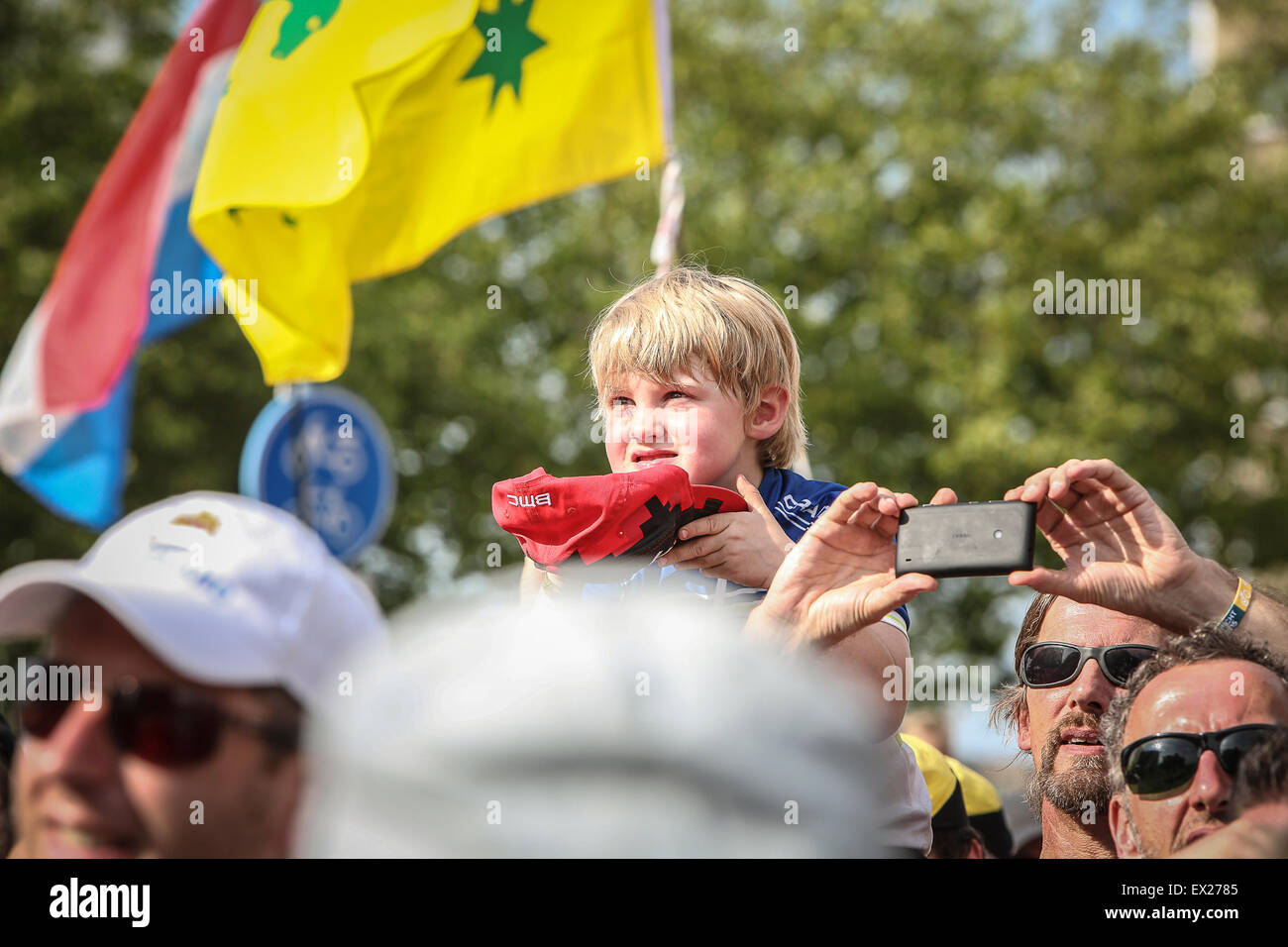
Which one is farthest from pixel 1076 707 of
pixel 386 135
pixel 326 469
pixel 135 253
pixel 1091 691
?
pixel 326 469

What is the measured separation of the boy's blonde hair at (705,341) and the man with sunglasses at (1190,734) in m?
0.97

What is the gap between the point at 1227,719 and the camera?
7.66 feet

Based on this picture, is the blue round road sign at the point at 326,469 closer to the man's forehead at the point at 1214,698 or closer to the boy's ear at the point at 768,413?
the boy's ear at the point at 768,413

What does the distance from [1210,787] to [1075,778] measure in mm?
653

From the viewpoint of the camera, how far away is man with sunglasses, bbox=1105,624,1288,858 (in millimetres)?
2277

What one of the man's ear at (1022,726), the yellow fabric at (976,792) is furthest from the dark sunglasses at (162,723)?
the yellow fabric at (976,792)

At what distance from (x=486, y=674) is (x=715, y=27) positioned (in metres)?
16.9

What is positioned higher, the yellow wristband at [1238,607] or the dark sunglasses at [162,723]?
the yellow wristband at [1238,607]

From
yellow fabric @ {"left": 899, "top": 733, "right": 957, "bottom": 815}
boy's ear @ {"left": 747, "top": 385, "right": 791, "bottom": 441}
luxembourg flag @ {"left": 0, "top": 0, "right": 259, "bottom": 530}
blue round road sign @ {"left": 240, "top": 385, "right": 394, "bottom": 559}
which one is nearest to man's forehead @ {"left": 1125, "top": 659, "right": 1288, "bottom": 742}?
boy's ear @ {"left": 747, "top": 385, "right": 791, "bottom": 441}

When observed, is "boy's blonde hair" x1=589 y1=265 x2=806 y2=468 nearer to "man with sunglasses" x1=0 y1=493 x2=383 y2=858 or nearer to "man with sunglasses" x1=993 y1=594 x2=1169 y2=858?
"man with sunglasses" x1=993 y1=594 x2=1169 y2=858

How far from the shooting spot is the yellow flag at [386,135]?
18.0 feet

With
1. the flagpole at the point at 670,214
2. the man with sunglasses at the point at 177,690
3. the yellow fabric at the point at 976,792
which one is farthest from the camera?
the flagpole at the point at 670,214
